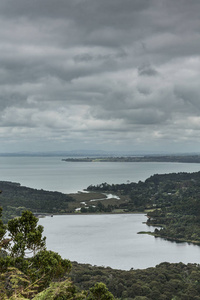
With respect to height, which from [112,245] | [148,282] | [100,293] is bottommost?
[112,245]

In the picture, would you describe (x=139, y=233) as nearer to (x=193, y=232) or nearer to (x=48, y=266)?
(x=193, y=232)

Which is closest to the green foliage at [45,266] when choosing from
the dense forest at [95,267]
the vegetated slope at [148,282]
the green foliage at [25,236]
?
the dense forest at [95,267]

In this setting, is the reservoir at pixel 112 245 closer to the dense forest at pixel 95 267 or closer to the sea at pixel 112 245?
the sea at pixel 112 245

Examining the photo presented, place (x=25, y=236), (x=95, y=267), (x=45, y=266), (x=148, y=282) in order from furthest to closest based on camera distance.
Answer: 1. (x=95, y=267)
2. (x=148, y=282)
3. (x=25, y=236)
4. (x=45, y=266)

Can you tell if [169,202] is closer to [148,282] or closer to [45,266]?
[148,282]

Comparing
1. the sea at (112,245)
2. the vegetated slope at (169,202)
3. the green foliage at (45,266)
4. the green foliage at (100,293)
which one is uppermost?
the green foliage at (45,266)

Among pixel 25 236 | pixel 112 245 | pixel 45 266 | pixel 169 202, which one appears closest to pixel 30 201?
pixel 169 202
